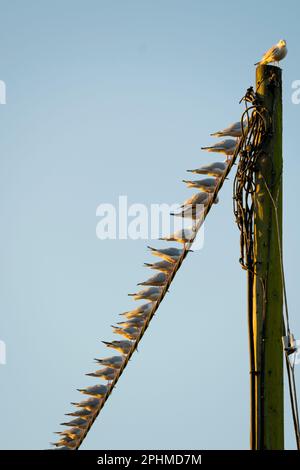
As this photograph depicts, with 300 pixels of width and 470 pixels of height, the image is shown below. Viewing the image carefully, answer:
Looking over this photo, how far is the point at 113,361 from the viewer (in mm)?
12594

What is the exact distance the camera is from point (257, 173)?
892 cm

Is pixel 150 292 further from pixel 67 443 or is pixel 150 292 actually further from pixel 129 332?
pixel 67 443

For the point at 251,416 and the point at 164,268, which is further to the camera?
the point at 164,268

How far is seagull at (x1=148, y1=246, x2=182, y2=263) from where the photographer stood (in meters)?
10.3

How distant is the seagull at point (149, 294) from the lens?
10.7 metres

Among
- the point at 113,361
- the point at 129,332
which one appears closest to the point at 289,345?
the point at 129,332

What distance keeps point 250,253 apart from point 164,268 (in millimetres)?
1831

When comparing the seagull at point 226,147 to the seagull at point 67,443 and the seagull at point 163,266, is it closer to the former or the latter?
the seagull at point 163,266

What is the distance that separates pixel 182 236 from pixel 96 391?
403 centimetres

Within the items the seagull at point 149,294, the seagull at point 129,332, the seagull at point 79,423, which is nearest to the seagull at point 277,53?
the seagull at point 149,294
